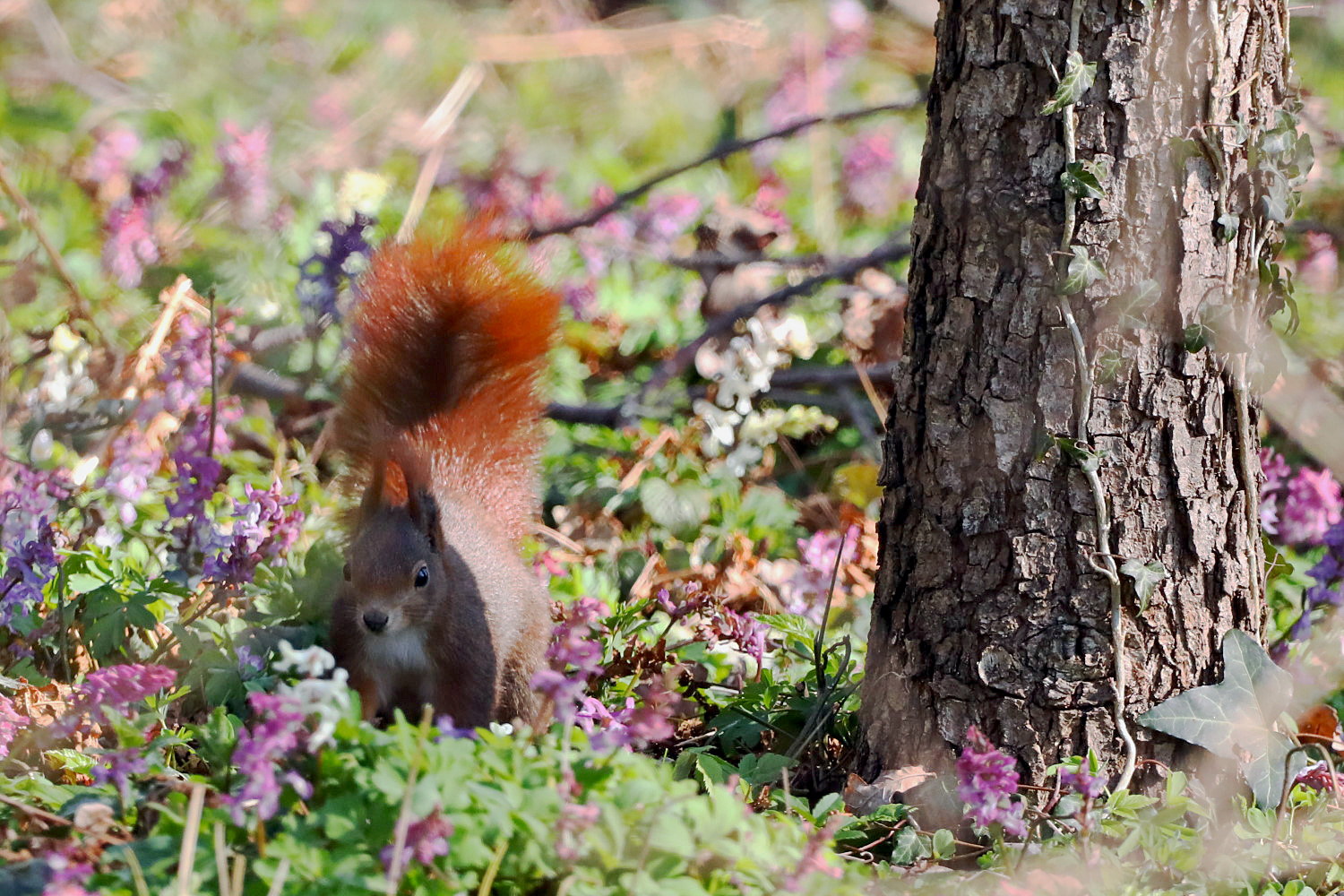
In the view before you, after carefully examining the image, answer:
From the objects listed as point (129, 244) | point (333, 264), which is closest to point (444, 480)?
point (333, 264)

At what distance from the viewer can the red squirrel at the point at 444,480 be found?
2172 mm

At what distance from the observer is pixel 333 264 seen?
9.32ft

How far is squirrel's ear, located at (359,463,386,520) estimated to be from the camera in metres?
2.17

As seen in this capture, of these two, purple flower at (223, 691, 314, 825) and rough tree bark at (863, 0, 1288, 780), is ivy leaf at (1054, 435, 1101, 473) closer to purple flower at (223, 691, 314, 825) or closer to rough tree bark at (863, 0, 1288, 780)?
rough tree bark at (863, 0, 1288, 780)

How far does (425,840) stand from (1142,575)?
101 centimetres

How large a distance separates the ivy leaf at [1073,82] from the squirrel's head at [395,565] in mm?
1121

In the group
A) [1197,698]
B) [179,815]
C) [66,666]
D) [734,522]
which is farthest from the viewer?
[734,522]

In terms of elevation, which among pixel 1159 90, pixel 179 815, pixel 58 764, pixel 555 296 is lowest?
pixel 58 764

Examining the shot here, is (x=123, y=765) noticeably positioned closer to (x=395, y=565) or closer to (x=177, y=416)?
(x=395, y=565)

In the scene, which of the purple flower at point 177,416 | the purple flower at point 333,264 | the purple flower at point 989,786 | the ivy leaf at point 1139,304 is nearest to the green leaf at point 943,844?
the purple flower at point 989,786

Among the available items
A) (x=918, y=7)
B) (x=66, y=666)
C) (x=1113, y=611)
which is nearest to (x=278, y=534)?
(x=66, y=666)

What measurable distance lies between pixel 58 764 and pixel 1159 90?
5.61 ft

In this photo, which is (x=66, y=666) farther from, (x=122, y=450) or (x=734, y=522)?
(x=734, y=522)

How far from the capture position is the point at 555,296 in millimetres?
2422
